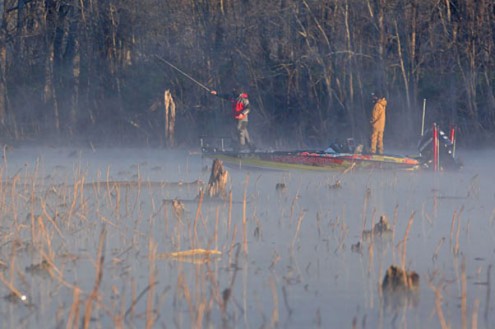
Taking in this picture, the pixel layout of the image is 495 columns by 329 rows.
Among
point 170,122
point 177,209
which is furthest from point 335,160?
point 170,122

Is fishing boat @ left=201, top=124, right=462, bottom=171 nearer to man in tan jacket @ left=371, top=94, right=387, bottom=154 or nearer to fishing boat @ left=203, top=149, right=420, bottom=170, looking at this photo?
fishing boat @ left=203, top=149, right=420, bottom=170

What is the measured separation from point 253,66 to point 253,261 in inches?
903

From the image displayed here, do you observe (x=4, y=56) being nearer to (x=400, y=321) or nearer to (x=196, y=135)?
(x=196, y=135)

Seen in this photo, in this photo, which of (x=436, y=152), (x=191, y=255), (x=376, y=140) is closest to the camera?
(x=191, y=255)

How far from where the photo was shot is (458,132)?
28484mm

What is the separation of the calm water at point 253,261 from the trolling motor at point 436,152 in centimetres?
398

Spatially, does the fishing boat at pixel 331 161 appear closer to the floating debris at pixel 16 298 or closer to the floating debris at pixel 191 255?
the floating debris at pixel 191 255

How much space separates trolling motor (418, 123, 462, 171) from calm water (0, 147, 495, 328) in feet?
13.0

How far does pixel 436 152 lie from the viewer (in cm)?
1942

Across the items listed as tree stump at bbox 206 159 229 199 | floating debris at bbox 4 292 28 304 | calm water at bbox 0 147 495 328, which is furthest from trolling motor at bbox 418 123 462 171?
floating debris at bbox 4 292 28 304

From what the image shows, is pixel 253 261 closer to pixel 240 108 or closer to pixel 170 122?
pixel 240 108

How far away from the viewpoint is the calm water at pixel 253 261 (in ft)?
21.9

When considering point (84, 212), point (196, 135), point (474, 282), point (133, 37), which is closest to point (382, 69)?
point (196, 135)

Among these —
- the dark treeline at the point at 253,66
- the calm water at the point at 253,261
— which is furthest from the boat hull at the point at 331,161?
the dark treeline at the point at 253,66
